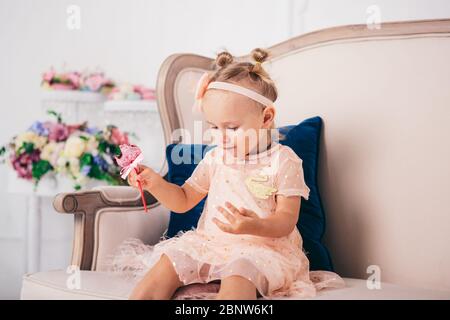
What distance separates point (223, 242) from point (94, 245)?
42 centimetres

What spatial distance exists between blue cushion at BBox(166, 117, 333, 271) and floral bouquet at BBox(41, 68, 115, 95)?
1.48m

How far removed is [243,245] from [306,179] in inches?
16.9

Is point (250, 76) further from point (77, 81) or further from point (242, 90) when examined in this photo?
point (77, 81)

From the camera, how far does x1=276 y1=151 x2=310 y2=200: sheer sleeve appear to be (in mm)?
1486

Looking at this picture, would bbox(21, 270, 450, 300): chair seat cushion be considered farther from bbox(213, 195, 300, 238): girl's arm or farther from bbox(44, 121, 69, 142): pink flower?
bbox(44, 121, 69, 142): pink flower

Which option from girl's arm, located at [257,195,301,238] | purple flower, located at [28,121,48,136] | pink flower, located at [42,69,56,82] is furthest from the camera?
pink flower, located at [42,69,56,82]

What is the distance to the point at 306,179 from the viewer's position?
1773 millimetres

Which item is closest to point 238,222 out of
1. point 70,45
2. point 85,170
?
point 85,170

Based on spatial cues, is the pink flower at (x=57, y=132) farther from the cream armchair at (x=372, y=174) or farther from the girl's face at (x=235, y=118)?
the girl's face at (x=235, y=118)

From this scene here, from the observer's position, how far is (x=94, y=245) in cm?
168

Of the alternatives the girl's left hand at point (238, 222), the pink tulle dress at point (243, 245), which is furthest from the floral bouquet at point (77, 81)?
the girl's left hand at point (238, 222)

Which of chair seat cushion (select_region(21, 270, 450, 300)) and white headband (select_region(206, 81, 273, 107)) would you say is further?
white headband (select_region(206, 81, 273, 107))

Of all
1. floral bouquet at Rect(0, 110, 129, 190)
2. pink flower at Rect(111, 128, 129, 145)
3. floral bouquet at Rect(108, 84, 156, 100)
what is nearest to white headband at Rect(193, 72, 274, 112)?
floral bouquet at Rect(0, 110, 129, 190)
